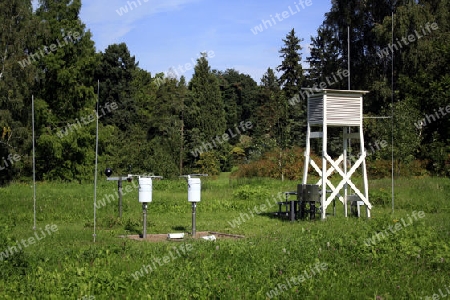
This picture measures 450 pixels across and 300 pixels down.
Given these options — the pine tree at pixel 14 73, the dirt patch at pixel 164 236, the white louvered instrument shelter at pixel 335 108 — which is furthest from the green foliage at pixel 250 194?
the pine tree at pixel 14 73

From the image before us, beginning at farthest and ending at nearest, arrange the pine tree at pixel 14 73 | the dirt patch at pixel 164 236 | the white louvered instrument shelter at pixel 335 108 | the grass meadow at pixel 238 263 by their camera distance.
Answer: the pine tree at pixel 14 73 < the white louvered instrument shelter at pixel 335 108 < the dirt patch at pixel 164 236 < the grass meadow at pixel 238 263

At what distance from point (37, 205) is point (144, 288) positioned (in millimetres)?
11091

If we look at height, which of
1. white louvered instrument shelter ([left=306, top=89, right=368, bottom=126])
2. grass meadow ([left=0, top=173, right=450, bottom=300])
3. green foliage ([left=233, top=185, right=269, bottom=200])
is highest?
white louvered instrument shelter ([left=306, top=89, right=368, bottom=126])

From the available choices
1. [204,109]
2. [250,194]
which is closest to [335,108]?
[250,194]

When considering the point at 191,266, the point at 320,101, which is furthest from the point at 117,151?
the point at 191,266

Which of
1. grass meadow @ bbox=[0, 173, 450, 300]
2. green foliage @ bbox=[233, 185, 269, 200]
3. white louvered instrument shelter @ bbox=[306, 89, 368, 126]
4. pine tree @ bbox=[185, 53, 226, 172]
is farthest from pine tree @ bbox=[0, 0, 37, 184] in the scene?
white louvered instrument shelter @ bbox=[306, 89, 368, 126]

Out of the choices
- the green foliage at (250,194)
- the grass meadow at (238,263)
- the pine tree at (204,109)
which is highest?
the pine tree at (204,109)

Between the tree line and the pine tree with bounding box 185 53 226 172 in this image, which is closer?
the tree line

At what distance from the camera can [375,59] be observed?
3972 centimetres

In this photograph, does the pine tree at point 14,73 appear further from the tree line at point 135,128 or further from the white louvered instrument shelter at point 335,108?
the white louvered instrument shelter at point 335,108

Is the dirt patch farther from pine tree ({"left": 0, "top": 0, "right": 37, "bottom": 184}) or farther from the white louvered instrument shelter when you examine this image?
pine tree ({"left": 0, "top": 0, "right": 37, "bottom": 184})

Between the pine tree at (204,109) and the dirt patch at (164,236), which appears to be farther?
the pine tree at (204,109)

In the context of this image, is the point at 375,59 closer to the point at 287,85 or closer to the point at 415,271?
the point at 287,85

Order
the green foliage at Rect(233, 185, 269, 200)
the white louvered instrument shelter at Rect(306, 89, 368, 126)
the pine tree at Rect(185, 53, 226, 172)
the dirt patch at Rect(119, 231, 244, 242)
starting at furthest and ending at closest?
the pine tree at Rect(185, 53, 226, 172)
the green foliage at Rect(233, 185, 269, 200)
the white louvered instrument shelter at Rect(306, 89, 368, 126)
the dirt patch at Rect(119, 231, 244, 242)
